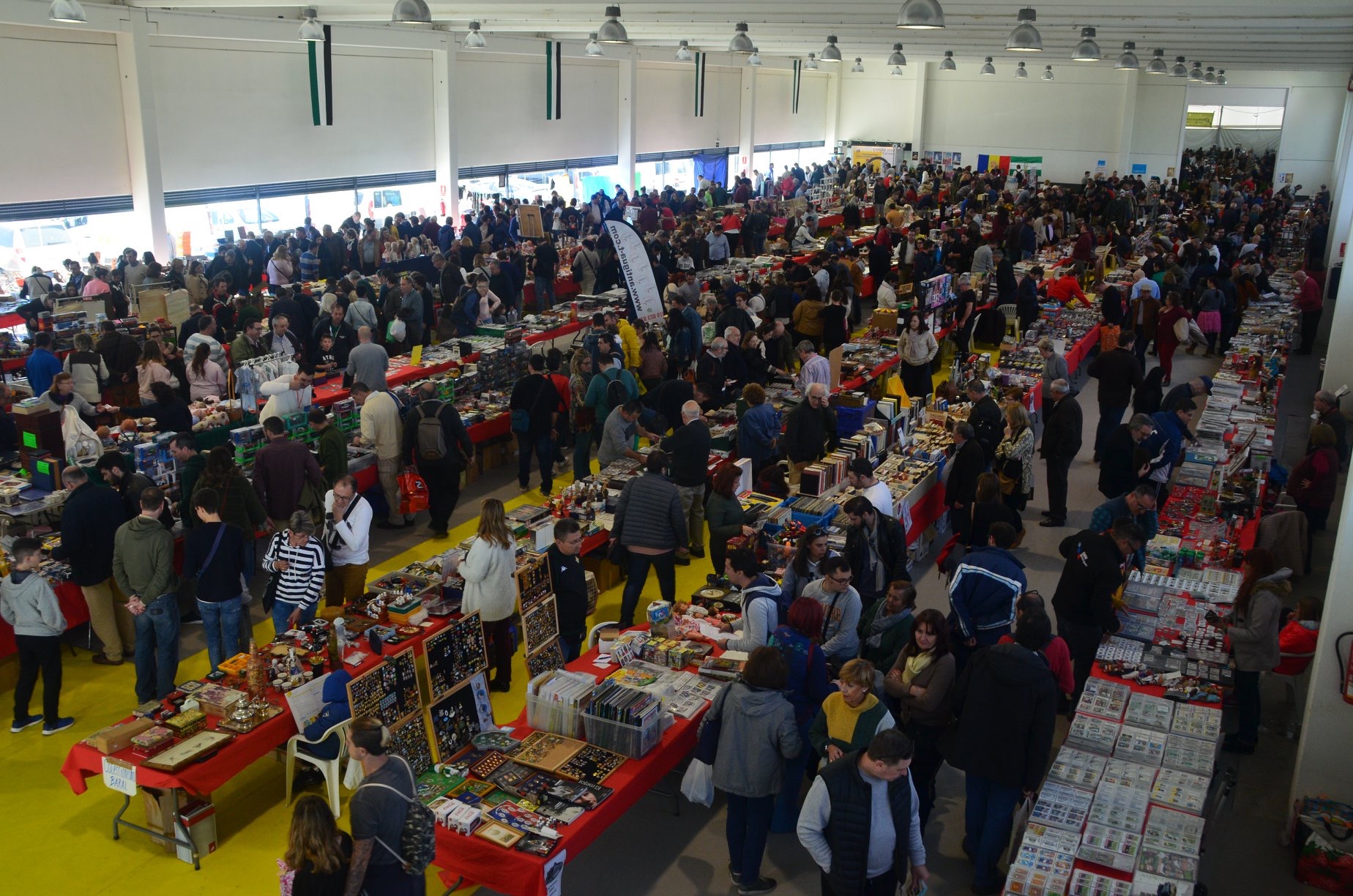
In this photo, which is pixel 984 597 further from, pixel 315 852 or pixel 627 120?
pixel 627 120

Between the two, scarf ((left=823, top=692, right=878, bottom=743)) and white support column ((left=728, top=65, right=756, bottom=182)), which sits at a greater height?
white support column ((left=728, top=65, right=756, bottom=182))

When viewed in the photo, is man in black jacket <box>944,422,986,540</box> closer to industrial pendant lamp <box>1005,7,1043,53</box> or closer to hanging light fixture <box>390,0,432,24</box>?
industrial pendant lamp <box>1005,7,1043,53</box>

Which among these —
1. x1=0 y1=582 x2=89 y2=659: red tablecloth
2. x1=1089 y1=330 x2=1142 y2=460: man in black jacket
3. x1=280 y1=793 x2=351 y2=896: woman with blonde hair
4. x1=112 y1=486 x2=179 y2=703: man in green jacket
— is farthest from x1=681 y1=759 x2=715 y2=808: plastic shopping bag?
x1=1089 y1=330 x2=1142 y2=460: man in black jacket

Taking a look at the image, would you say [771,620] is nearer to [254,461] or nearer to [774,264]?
[254,461]

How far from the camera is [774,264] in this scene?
17547mm

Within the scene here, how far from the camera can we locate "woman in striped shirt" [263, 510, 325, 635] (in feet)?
20.8

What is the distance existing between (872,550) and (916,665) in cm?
136

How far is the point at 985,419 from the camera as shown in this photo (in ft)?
28.9

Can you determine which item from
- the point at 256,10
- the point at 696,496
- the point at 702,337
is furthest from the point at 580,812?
the point at 256,10

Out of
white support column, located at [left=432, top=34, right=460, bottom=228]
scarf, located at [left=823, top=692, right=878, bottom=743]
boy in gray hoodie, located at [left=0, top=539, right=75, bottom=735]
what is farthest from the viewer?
white support column, located at [left=432, top=34, right=460, bottom=228]

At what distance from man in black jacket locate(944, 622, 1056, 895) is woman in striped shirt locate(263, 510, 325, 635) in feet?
12.1

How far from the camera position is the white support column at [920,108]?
116ft

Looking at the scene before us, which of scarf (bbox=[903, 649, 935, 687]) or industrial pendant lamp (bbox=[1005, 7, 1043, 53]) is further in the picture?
industrial pendant lamp (bbox=[1005, 7, 1043, 53])

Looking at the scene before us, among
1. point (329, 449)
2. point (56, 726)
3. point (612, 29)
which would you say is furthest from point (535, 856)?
point (612, 29)
